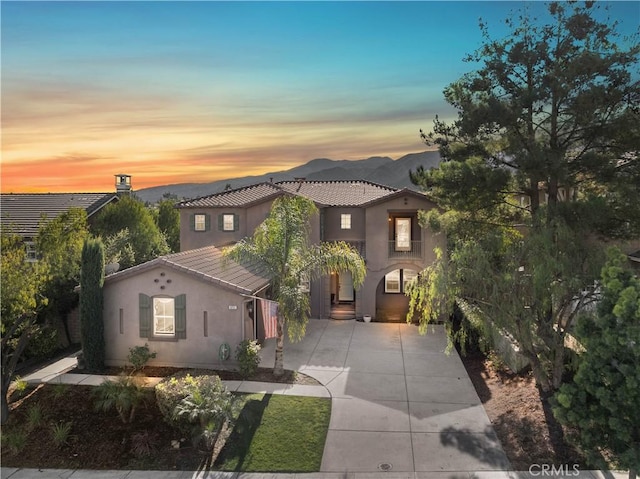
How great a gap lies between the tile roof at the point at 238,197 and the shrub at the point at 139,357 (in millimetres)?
10542

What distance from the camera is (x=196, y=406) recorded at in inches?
417

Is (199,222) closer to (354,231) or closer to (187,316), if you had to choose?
(354,231)

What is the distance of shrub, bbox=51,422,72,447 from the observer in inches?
424

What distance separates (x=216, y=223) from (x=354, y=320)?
976 centimetres

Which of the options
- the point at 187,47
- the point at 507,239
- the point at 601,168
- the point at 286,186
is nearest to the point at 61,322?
the point at 187,47

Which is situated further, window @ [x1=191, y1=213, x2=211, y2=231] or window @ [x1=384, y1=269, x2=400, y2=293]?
window @ [x1=384, y1=269, x2=400, y2=293]

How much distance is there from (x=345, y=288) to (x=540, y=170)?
14973mm

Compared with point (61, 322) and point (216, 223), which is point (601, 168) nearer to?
point (216, 223)

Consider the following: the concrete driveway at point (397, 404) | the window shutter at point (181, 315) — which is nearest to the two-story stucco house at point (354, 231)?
the concrete driveway at point (397, 404)

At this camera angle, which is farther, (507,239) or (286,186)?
(286,186)

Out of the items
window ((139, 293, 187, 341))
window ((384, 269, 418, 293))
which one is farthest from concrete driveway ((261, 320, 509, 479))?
window ((384, 269, 418, 293))

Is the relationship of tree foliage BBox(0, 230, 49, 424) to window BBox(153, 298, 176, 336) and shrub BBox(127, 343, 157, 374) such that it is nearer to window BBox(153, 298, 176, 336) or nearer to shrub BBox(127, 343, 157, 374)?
shrub BBox(127, 343, 157, 374)

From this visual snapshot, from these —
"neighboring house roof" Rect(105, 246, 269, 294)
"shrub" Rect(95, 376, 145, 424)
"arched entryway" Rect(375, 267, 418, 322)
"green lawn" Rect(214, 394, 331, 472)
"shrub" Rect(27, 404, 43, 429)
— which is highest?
"neighboring house roof" Rect(105, 246, 269, 294)

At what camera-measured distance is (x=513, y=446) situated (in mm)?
10531
